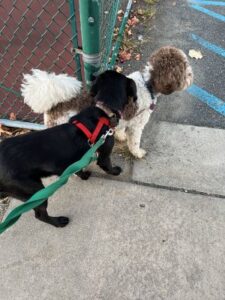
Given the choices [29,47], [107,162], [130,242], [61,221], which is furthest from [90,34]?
[29,47]

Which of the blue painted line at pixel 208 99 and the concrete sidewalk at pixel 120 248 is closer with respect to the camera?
the concrete sidewalk at pixel 120 248

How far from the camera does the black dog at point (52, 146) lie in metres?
2.42

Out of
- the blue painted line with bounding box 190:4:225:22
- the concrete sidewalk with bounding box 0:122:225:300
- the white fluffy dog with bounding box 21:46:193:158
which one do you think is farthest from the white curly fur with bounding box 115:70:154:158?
the blue painted line with bounding box 190:4:225:22

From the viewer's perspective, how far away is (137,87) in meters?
3.09

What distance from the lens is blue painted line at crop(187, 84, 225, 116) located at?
4.02 metres

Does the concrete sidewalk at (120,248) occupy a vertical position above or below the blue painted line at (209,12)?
below

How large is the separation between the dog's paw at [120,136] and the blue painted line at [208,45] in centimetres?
199

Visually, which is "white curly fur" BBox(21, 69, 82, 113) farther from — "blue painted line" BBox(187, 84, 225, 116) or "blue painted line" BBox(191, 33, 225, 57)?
"blue painted line" BBox(191, 33, 225, 57)

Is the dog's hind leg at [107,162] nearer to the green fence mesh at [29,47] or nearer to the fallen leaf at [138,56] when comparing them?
the green fence mesh at [29,47]

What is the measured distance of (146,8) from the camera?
16.9 feet

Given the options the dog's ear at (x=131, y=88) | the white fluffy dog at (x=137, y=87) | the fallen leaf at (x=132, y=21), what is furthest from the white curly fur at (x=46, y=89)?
the fallen leaf at (x=132, y=21)

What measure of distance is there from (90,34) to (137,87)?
2.36 ft

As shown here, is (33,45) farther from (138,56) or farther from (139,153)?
(139,153)

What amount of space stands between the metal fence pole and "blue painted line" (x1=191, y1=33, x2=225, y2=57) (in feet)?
7.81
